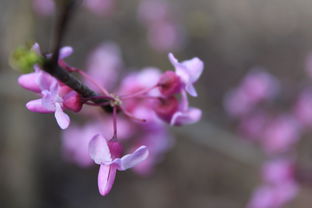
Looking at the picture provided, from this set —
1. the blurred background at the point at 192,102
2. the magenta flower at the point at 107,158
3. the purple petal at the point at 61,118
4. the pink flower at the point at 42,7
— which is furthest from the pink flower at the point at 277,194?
the pink flower at the point at 42,7

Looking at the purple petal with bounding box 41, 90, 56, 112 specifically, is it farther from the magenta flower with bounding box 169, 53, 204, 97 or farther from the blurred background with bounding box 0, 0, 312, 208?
the blurred background with bounding box 0, 0, 312, 208

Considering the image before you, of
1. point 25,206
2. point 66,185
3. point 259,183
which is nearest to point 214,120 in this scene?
point 259,183

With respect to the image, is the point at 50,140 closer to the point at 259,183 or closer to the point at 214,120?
the point at 214,120

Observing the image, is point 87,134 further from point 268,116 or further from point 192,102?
point 192,102

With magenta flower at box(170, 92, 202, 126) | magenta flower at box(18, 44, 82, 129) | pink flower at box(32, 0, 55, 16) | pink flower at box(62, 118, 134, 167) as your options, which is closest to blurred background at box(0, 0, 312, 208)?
pink flower at box(32, 0, 55, 16)

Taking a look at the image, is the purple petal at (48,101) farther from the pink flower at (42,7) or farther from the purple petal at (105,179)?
the pink flower at (42,7)
